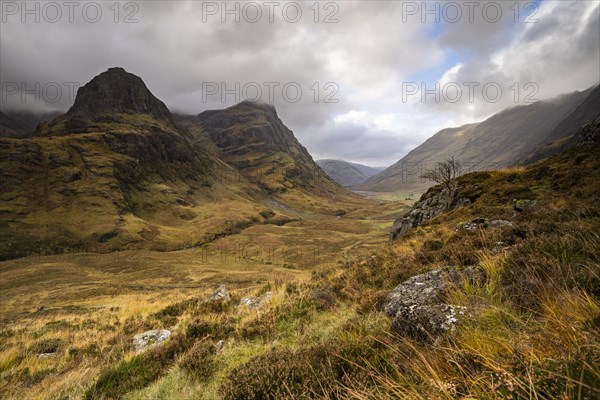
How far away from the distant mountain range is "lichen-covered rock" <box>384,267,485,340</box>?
3150 inches

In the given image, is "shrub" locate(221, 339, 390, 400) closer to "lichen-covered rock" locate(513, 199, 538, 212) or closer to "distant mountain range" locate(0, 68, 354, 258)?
"lichen-covered rock" locate(513, 199, 538, 212)

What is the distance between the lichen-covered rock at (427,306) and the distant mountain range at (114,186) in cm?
8001

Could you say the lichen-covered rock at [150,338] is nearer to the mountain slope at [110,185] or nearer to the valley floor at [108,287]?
the valley floor at [108,287]

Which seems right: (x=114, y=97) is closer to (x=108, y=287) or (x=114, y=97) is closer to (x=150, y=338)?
(x=108, y=287)

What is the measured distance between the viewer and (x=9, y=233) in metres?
66.5

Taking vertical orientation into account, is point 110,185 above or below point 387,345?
above

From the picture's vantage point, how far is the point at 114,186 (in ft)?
331

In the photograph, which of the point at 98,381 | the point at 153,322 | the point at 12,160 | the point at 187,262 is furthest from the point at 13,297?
the point at 12,160

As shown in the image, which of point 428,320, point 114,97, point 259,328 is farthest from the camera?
point 114,97

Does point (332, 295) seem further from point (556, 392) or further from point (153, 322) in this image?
point (153, 322)

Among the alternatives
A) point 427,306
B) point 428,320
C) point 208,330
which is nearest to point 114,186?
point 208,330

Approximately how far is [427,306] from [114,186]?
12011 centimetres

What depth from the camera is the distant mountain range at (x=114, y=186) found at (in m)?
75.2

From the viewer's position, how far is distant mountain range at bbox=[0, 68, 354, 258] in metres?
75.2
